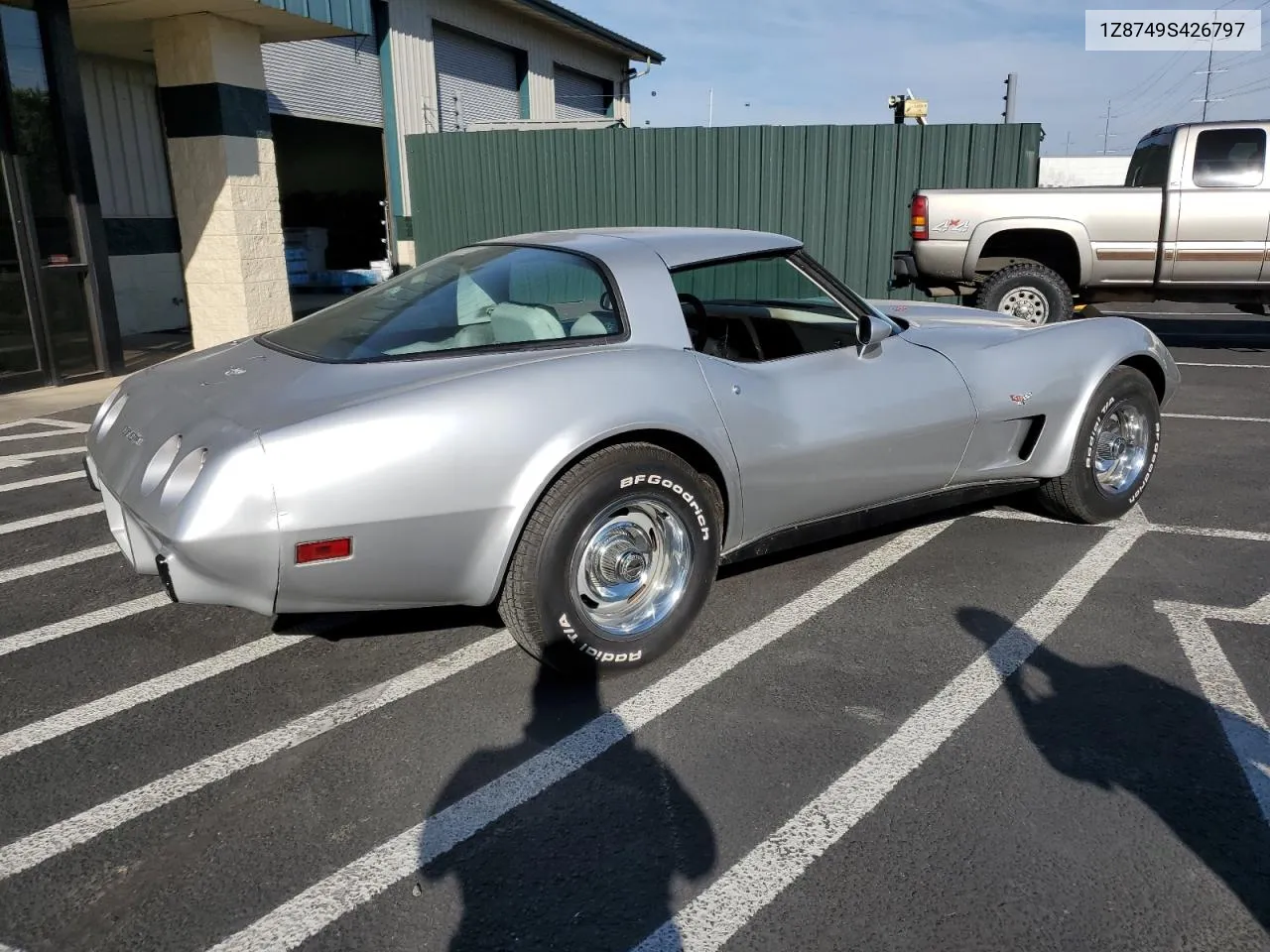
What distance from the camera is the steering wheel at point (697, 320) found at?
3.67m

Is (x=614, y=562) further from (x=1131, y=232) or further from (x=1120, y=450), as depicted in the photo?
(x=1131, y=232)

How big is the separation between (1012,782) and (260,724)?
2.15m

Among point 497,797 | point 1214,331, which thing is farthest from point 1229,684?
point 1214,331

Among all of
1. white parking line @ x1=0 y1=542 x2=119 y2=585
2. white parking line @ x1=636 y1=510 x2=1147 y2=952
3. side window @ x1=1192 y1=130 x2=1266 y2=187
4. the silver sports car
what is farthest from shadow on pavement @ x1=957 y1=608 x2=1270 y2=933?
side window @ x1=1192 y1=130 x2=1266 y2=187

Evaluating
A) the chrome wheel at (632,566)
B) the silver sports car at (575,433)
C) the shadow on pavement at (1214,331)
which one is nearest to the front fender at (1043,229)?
the shadow on pavement at (1214,331)

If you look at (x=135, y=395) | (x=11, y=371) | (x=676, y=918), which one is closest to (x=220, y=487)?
(x=135, y=395)

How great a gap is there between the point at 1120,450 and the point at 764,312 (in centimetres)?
200

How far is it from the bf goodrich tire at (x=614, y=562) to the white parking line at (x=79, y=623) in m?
1.55

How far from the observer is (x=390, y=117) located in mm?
15594

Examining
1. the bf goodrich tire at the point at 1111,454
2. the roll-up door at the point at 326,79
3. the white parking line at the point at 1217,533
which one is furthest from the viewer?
the roll-up door at the point at 326,79

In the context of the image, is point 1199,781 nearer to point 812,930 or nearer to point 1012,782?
point 1012,782

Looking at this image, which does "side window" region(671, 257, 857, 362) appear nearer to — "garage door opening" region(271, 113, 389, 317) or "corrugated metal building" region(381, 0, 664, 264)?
"corrugated metal building" region(381, 0, 664, 264)

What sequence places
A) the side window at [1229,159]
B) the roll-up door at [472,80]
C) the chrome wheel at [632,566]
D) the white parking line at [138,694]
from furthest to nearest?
1. the roll-up door at [472,80]
2. the side window at [1229,159]
3. the chrome wheel at [632,566]
4. the white parking line at [138,694]

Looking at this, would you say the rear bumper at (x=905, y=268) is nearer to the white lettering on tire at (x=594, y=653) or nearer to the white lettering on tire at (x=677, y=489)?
the white lettering on tire at (x=677, y=489)
